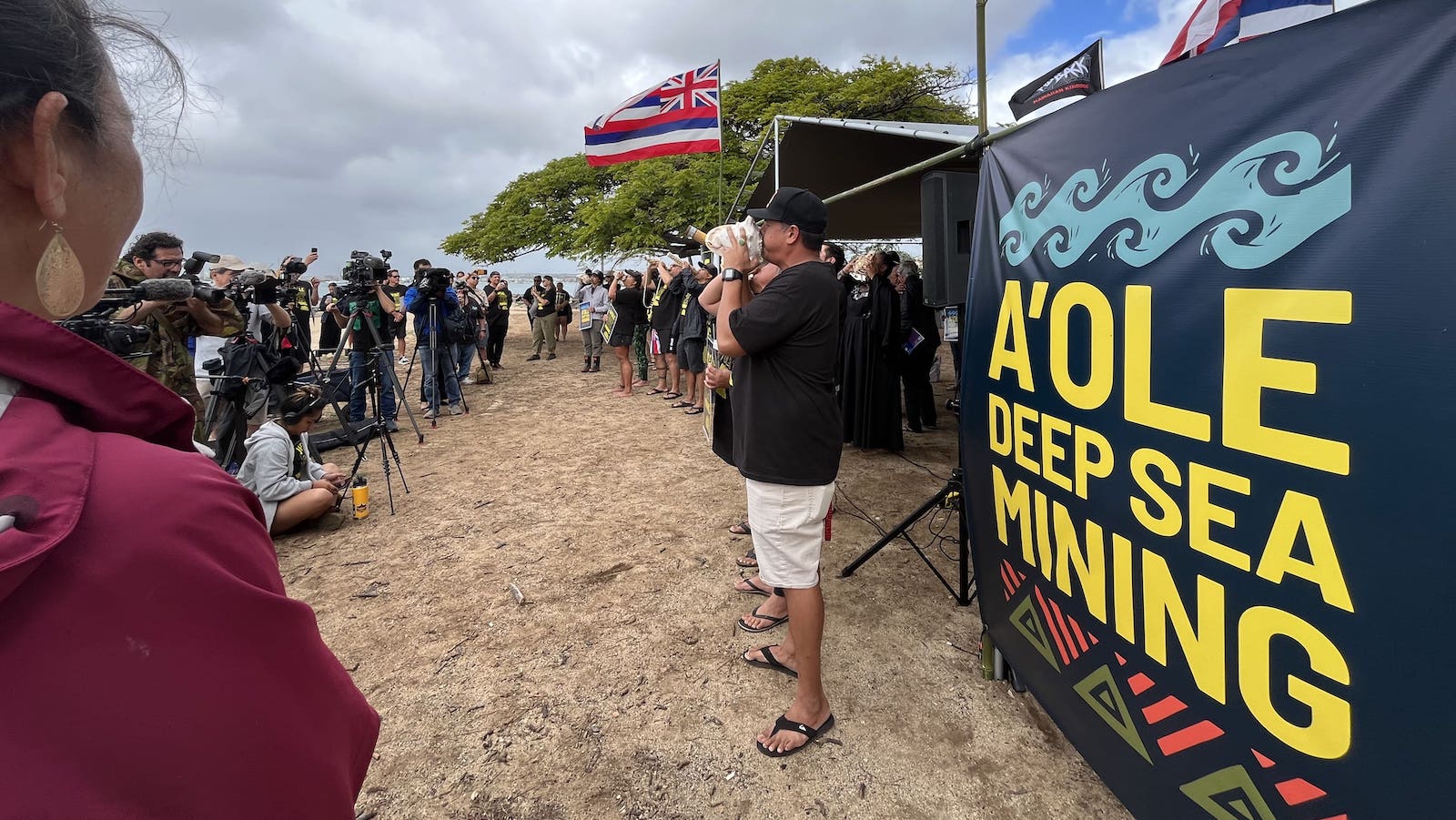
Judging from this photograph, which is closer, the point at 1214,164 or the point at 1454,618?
the point at 1454,618

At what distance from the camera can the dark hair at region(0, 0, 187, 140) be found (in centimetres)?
53

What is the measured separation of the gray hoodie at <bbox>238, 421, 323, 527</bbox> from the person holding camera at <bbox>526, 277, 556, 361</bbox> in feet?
29.6

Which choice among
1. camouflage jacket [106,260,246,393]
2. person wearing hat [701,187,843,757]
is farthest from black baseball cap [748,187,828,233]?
camouflage jacket [106,260,246,393]

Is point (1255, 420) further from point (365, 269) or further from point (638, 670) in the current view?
point (365, 269)

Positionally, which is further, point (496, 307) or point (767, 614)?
A: point (496, 307)

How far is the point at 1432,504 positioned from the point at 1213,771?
2.80ft

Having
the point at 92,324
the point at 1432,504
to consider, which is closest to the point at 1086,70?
the point at 1432,504

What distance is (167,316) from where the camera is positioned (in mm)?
4398

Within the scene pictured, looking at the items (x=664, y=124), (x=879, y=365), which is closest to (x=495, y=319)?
(x=664, y=124)

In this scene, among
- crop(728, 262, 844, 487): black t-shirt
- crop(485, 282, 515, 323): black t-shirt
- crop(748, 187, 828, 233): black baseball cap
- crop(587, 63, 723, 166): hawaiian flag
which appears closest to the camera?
crop(728, 262, 844, 487): black t-shirt

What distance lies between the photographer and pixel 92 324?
3.01 metres

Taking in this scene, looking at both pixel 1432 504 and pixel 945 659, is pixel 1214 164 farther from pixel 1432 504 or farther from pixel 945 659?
pixel 945 659

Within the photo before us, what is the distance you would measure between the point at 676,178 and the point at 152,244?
10.9 m

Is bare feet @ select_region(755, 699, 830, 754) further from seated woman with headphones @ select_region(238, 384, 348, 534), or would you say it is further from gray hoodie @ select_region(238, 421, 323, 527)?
gray hoodie @ select_region(238, 421, 323, 527)
